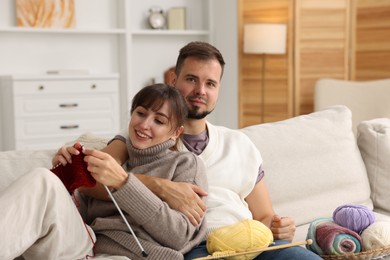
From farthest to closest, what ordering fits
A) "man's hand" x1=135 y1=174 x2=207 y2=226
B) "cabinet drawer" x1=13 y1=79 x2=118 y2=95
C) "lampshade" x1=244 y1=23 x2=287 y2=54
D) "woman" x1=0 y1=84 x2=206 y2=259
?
"lampshade" x1=244 y1=23 x2=287 y2=54 → "cabinet drawer" x1=13 y1=79 x2=118 y2=95 → "man's hand" x1=135 y1=174 x2=207 y2=226 → "woman" x1=0 y1=84 x2=206 y2=259

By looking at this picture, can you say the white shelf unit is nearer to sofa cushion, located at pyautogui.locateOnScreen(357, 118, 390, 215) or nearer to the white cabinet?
the white cabinet

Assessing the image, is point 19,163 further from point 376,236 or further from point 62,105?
point 62,105

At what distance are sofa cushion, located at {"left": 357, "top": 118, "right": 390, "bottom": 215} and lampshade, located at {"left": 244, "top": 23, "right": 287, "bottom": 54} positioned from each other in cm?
248

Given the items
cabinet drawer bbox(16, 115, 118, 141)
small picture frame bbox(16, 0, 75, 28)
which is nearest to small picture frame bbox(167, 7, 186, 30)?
small picture frame bbox(16, 0, 75, 28)

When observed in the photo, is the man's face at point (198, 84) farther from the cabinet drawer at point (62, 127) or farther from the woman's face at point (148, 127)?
the cabinet drawer at point (62, 127)

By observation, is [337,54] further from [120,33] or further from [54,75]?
[54,75]

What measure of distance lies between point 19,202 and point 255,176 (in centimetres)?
83

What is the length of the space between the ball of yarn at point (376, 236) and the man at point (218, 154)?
0.22 metres

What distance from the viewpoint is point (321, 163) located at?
2.57m

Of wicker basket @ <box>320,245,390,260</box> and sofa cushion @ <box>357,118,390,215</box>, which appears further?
sofa cushion @ <box>357,118,390,215</box>

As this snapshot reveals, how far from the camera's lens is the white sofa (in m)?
2.45

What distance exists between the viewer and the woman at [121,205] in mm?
1648

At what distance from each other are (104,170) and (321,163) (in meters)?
1.08

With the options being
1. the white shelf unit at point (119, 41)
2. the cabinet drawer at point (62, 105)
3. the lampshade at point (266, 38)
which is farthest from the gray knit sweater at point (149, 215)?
the lampshade at point (266, 38)
